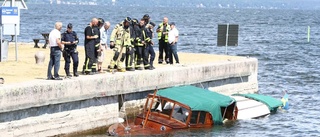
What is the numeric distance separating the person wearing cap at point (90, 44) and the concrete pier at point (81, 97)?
0.80 meters

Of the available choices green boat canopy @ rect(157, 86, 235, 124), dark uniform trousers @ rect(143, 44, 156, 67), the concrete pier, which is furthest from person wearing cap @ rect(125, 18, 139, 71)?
green boat canopy @ rect(157, 86, 235, 124)

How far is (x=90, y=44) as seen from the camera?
24.4 m

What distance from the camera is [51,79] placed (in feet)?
73.7

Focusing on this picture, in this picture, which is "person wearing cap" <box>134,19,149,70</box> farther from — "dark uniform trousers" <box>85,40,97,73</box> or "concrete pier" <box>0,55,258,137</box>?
"dark uniform trousers" <box>85,40,97,73</box>

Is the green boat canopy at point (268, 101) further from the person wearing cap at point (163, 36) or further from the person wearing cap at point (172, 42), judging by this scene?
the person wearing cap at point (163, 36)

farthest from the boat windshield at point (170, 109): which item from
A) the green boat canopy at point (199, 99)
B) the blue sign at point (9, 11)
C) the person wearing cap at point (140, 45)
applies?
the blue sign at point (9, 11)

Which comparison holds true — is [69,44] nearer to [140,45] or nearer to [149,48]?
[140,45]

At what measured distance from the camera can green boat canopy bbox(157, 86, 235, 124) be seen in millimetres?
24009

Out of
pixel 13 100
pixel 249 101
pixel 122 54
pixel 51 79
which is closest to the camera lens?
pixel 13 100

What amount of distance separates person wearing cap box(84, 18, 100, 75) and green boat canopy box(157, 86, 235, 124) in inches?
85.1

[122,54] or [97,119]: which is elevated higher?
[122,54]

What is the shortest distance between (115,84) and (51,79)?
201cm

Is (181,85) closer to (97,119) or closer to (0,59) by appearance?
(97,119)

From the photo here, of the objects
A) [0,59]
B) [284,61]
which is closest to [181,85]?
[0,59]
